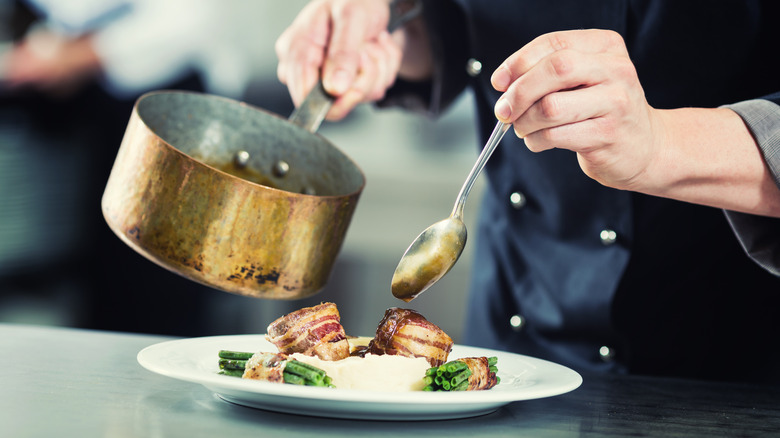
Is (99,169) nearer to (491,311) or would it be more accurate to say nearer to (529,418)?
(491,311)

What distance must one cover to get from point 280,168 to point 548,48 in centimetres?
49

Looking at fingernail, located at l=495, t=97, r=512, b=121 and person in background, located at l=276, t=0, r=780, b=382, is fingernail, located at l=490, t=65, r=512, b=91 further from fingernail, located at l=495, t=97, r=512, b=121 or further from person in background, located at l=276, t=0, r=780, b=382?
person in background, located at l=276, t=0, r=780, b=382

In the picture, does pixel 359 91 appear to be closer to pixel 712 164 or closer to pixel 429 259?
pixel 429 259

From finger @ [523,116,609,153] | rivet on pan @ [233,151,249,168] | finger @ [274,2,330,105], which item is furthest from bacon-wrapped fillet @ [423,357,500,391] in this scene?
finger @ [274,2,330,105]

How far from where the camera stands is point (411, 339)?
840 mm

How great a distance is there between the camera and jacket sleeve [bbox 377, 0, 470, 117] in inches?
60.1

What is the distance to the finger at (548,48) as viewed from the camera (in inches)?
31.3

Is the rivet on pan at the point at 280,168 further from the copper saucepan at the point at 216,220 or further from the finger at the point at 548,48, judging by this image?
the finger at the point at 548,48

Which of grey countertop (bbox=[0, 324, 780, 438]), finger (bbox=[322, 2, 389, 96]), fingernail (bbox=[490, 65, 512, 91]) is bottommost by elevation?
grey countertop (bbox=[0, 324, 780, 438])

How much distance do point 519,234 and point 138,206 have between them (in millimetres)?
778

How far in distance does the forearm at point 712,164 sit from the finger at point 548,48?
0.34ft

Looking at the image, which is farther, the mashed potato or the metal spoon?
the metal spoon

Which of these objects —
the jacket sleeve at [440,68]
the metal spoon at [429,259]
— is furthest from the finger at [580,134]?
the jacket sleeve at [440,68]

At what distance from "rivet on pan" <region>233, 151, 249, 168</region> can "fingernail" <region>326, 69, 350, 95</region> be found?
0.60 ft
